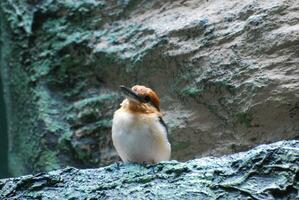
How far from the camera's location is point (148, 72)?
3717 mm

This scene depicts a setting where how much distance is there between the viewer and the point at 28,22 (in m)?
4.30

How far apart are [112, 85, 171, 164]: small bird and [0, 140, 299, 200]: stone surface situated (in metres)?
0.24

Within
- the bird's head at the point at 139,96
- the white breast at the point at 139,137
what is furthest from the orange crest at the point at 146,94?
the white breast at the point at 139,137

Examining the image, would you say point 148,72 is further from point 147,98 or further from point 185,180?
point 185,180

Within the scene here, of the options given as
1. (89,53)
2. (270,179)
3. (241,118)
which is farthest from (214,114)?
(270,179)

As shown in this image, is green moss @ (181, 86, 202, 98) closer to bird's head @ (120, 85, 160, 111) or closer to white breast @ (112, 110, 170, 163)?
bird's head @ (120, 85, 160, 111)

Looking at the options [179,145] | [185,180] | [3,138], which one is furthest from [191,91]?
[3,138]

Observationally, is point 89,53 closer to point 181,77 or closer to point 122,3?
point 122,3

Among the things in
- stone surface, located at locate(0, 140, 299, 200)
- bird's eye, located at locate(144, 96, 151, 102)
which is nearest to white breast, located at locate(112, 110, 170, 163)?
bird's eye, located at locate(144, 96, 151, 102)

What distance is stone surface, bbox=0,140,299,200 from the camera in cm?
208

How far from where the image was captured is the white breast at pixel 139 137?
8.69 feet

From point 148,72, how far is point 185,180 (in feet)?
5.16

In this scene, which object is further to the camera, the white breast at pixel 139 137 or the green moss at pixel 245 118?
the green moss at pixel 245 118

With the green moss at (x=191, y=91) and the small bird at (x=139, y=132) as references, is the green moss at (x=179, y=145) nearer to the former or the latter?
the green moss at (x=191, y=91)
